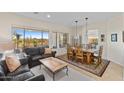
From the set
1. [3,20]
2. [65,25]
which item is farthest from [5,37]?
[65,25]

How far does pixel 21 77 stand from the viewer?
1.89 m

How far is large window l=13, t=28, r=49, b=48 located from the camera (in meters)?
2.02

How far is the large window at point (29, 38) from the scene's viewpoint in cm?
202

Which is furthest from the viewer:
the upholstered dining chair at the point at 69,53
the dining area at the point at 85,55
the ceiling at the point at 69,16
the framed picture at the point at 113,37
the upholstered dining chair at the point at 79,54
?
the upholstered dining chair at the point at 79,54

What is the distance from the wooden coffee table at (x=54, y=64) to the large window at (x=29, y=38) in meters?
0.37

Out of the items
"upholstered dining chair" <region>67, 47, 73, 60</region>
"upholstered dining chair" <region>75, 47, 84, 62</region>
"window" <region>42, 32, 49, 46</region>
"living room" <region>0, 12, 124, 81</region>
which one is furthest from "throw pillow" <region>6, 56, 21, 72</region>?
"upholstered dining chair" <region>75, 47, 84, 62</region>

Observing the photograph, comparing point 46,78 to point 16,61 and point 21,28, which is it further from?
point 21,28

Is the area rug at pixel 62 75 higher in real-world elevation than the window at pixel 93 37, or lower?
lower

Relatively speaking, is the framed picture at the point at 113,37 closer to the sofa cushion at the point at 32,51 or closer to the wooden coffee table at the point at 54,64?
the wooden coffee table at the point at 54,64

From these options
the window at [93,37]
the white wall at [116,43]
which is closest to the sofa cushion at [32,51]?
the window at [93,37]

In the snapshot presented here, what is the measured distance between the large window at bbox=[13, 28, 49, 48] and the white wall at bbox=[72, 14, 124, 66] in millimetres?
880

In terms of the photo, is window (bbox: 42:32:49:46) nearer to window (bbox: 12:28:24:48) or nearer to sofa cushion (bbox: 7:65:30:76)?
window (bbox: 12:28:24:48)

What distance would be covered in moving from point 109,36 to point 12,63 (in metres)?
2.18
